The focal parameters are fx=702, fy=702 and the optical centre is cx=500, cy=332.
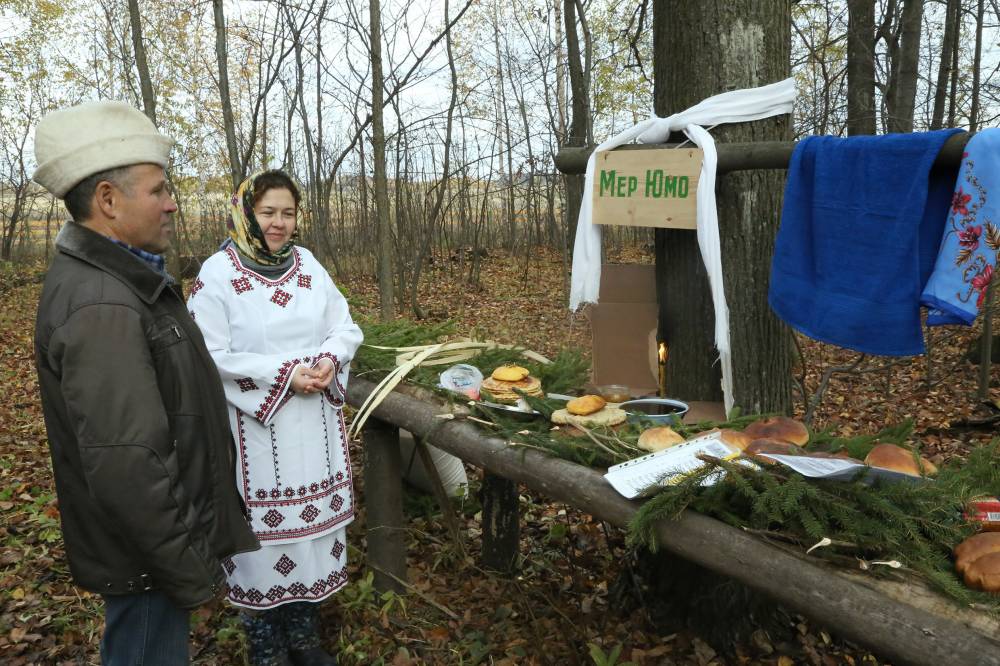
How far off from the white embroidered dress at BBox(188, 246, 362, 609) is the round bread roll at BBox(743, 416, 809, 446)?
1.63m

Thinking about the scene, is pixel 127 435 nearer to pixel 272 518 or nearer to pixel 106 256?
pixel 106 256

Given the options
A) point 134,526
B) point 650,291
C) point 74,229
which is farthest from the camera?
point 650,291

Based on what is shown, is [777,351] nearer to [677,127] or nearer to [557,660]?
[677,127]

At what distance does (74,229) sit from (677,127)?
2.15m

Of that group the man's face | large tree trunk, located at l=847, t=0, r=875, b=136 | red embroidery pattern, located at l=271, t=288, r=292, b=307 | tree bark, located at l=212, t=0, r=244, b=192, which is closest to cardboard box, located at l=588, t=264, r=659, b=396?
red embroidery pattern, located at l=271, t=288, r=292, b=307

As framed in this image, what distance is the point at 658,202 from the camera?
9.11ft

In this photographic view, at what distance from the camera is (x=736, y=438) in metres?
2.04

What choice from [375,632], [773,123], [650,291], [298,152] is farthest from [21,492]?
[298,152]

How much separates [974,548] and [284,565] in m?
2.31

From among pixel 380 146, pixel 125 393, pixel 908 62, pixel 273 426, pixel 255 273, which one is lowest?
pixel 273 426

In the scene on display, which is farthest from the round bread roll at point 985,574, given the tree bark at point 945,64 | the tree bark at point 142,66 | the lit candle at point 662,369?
the tree bark at point 945,64

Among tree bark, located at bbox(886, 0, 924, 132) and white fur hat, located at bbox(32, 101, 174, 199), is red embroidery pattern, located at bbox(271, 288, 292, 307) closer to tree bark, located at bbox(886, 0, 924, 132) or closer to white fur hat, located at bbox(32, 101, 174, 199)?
white fur hat, located at bbox(32, 101, 174, 199)

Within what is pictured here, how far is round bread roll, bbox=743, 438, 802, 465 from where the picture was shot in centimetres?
187

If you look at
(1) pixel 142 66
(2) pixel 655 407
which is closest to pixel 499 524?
(2) pixel 655 407
